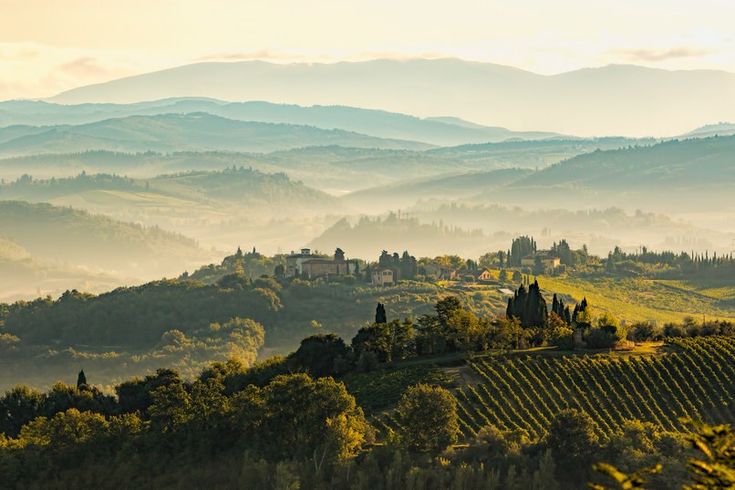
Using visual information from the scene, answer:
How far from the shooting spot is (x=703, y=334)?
4518 inches

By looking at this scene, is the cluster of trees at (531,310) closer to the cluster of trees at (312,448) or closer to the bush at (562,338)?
the bush at (562,338)

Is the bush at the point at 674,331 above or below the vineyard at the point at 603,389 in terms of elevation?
above

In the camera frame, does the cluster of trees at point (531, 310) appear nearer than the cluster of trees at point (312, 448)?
No

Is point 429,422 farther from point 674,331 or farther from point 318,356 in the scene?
point 674,331

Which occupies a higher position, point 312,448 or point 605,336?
point 605,336

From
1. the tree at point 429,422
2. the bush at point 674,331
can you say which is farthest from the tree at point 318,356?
the bush at point 674,331

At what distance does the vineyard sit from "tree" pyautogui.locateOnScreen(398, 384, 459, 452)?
178 inches

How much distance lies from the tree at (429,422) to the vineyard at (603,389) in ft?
14.9

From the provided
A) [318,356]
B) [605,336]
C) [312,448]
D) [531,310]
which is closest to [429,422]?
[312,448]

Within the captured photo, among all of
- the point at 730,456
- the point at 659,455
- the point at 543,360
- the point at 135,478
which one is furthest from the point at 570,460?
the point at 730,456

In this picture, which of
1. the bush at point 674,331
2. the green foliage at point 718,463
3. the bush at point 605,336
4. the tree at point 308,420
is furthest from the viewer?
the bush at point 674,331

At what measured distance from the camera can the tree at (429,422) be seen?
3250 inches

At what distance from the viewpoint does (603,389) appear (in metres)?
95.4

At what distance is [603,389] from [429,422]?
19.0 meters
